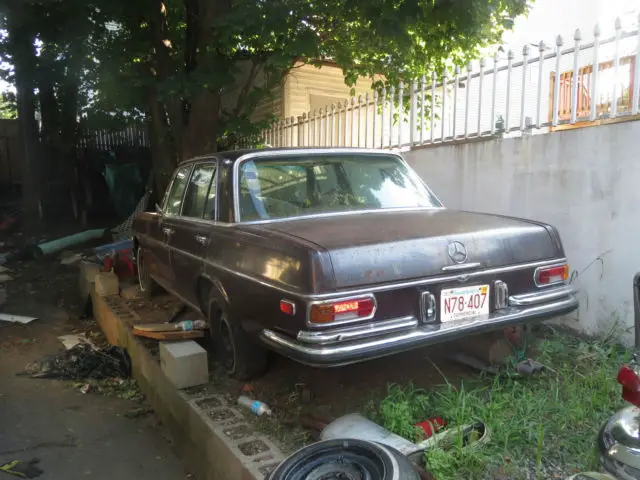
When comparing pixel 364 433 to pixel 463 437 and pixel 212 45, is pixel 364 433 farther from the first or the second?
pixel 212 45

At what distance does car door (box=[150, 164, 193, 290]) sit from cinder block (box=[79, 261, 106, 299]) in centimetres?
237

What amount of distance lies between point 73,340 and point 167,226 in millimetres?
2646

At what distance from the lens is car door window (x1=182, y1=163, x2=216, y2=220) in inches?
164

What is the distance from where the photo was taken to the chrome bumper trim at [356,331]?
8.85ft

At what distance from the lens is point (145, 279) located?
613cm

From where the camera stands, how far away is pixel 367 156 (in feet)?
13.8

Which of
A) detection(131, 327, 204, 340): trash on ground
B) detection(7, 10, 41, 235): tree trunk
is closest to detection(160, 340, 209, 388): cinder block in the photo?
detection(131, 327, 204, 340): trash on ground

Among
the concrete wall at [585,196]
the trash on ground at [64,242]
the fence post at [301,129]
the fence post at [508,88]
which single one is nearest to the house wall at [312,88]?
the fence post at [301,129]

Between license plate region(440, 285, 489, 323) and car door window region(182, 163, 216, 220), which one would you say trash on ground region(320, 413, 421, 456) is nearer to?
license plate region(440, 285, 489, 323)

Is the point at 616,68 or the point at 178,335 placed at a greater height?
the point at 616,68

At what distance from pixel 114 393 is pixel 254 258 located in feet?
8.87

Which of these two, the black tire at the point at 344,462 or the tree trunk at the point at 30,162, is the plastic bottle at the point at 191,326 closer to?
the black tire at the point at 344,462

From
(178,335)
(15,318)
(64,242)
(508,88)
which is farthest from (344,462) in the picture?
(64,242)

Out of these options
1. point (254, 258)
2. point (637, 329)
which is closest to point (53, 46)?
point (254, 258)
